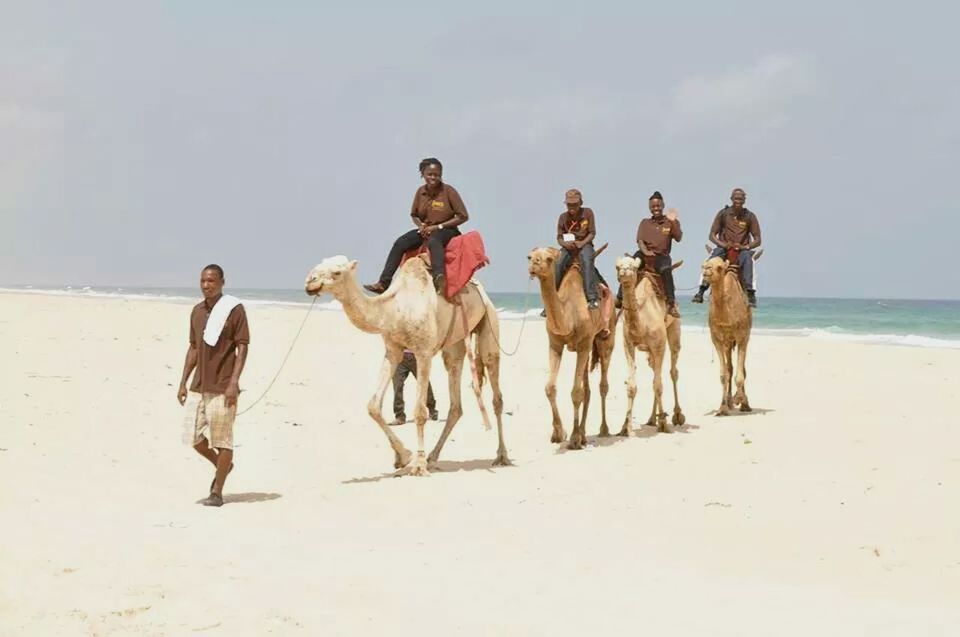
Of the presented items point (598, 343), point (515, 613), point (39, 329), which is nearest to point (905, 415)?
point (598, 343)

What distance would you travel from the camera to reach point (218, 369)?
30.0 ft

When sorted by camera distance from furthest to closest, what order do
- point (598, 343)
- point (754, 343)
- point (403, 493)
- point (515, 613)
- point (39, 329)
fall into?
point (754, 343) < point (39, 329) < point (598, 343) < point (403, 493) < point (515, 613)

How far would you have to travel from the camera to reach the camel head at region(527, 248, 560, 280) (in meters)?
12.2

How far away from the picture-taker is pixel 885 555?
766 centimetres

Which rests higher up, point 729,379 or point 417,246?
point 417,246

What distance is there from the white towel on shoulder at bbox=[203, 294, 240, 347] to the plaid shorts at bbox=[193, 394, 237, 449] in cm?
49

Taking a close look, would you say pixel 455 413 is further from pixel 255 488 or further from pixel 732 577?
pixel 732 577

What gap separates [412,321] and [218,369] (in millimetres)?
2351

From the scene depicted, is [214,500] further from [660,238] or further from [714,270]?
[714,270]

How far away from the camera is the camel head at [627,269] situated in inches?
545

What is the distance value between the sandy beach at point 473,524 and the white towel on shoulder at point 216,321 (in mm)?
1490

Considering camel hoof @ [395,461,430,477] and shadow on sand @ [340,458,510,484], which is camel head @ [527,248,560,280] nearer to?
shadow on sand @ [340,458,510,484]

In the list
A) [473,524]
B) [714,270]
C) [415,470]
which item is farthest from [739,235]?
[473,524]

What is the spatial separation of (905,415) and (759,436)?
3235mm
